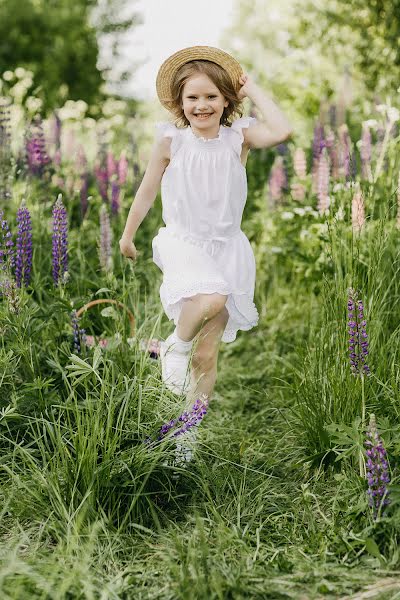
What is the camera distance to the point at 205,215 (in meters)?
3.14

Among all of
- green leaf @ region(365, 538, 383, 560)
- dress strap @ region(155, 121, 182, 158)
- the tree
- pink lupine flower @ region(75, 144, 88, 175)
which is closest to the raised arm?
dress strap @ region(155, 121, 182, 158)

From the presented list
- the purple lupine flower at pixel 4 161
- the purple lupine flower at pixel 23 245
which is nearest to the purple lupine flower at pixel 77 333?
the purple lupine flower at pixel 23 245

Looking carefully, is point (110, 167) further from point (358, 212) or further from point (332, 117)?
point (358, 212)

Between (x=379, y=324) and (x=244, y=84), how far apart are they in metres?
1.13

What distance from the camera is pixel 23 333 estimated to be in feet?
10.3

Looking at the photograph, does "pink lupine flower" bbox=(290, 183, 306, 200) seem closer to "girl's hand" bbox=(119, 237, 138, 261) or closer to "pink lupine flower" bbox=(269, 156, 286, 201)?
"pink lupine flower" bbox=(269, 156, 286, 201)

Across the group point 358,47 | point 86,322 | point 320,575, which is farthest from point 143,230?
point 358,47

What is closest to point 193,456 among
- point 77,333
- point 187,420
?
point 187,420

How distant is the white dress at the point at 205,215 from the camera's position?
3.13 metres

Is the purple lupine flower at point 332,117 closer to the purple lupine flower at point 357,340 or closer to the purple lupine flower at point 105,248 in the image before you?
the purple lupine flower at point 105,248

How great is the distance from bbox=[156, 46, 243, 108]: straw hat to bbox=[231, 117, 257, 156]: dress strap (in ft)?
0.47

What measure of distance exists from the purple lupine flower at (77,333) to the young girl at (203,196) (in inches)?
13.5

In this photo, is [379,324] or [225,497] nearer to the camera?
[225,497]

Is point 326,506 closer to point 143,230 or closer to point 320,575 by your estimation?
point 320,575
